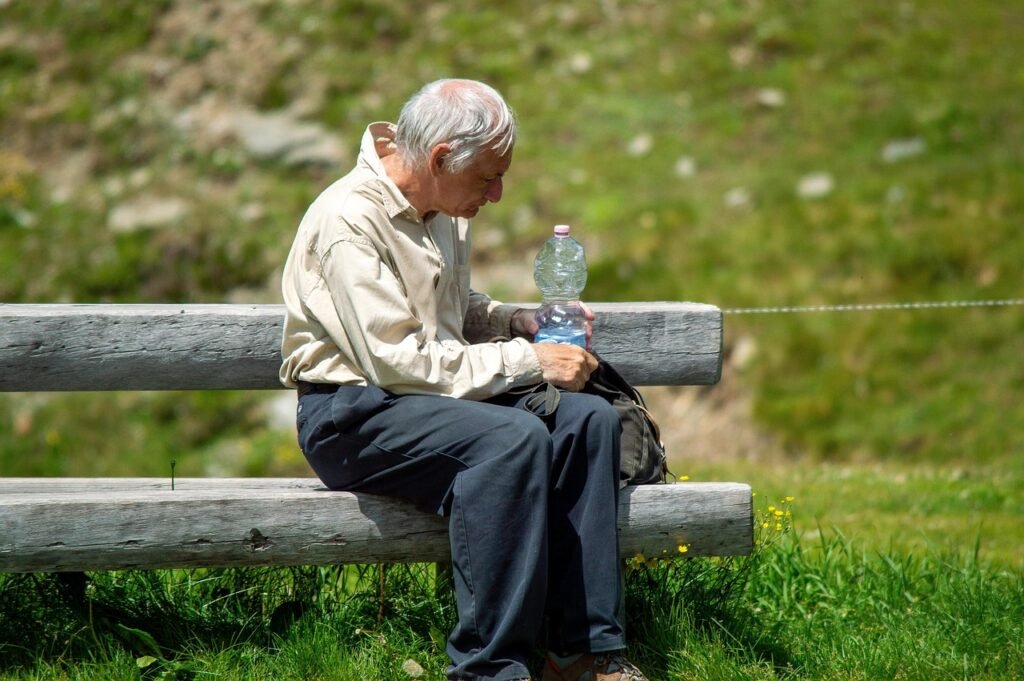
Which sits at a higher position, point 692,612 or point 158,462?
point 692,612

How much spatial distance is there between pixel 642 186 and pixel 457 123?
6.74 m

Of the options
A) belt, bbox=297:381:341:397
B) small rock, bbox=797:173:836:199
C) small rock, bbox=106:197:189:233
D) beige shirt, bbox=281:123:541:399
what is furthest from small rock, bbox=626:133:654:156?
belt, bbox=297:381:341:397

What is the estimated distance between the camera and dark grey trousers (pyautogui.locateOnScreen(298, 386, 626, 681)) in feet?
11.3

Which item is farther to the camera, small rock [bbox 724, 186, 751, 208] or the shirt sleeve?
small rock [bbox 724, 186, 751, 208]

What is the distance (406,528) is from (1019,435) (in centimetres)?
577

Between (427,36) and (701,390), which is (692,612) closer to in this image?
(701,390)

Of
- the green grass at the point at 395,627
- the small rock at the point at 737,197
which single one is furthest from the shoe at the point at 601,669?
the small rock at the point at 737,197

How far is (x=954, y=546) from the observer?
5.34m

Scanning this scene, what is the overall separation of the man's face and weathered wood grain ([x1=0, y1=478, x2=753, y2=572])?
944 millimetres

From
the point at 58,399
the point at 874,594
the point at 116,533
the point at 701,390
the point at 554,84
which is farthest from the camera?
the point at 554,84

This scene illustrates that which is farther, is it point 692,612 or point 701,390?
point 701,390

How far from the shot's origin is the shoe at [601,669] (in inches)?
139

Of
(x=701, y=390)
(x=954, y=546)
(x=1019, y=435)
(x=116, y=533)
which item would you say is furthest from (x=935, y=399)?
(x=116, y=533)

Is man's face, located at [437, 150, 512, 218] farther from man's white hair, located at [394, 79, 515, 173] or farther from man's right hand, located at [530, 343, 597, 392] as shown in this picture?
man's right hand, located at [530, 343, 597, 392]
